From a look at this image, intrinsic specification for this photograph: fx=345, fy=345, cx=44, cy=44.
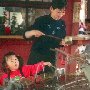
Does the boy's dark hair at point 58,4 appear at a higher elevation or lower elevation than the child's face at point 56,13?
higher

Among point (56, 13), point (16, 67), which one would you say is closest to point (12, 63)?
point (16, 67)

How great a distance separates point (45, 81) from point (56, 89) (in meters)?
0.25

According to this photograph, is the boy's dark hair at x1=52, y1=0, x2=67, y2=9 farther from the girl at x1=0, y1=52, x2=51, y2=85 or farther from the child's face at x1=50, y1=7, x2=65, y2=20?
the girl at x1=0, y1=52, x2=51, y2=85

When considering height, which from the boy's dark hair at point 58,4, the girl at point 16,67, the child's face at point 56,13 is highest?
the boy's dark hair at point 58,4

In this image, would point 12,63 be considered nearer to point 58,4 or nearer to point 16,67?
point 16,67

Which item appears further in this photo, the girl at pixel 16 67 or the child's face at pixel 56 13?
the child's face at pixel 56 13

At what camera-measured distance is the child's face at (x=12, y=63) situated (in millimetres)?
3082

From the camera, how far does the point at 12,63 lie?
3.11 meters

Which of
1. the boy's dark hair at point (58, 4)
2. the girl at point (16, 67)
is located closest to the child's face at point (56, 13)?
the boy's dark hair at point (58, 4)

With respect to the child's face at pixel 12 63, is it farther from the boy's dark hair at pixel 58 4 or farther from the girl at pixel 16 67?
the boy's dark hair at pixel 58 4

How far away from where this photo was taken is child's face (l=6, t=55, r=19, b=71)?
3.08m

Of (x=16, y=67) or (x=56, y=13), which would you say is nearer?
(x=16, y=67)

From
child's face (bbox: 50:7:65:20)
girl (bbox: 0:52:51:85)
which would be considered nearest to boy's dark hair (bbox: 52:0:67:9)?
child's face (bbox: 50:7:65:20)

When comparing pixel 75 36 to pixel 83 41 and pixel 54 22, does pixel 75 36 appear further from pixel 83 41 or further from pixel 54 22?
pixel 54 22
